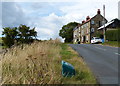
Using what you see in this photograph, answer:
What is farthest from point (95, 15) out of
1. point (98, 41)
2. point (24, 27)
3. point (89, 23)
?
point (24, 27)

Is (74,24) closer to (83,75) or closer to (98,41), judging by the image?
(98,41)

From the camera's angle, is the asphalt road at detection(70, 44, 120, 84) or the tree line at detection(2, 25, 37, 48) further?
the tree line at detection(2, 25, 37, 48)

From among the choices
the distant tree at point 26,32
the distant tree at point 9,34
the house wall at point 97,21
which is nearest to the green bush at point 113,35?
the distant tree at point 26,32

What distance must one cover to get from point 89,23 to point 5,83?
62330mm

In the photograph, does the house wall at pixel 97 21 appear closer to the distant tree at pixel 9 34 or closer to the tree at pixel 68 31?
the tree at pixel 68 31

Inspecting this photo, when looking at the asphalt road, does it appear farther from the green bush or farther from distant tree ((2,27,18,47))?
the green bush

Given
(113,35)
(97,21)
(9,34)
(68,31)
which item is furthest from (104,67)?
(68,31)

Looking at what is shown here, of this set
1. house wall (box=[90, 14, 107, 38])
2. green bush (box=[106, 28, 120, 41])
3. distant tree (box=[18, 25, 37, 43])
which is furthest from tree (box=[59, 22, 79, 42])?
distant tree (box=[18, 25, 37, 43])

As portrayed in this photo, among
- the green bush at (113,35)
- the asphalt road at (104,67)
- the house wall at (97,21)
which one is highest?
the house wall at (97,21)

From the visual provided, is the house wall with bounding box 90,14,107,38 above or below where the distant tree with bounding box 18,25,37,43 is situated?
above

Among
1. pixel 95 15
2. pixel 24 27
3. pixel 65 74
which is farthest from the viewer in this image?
pixel 95 15

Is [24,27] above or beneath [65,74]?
above

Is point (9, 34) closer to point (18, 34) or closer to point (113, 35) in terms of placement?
point (18, 34)

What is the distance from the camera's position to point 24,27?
2378 centimetres
